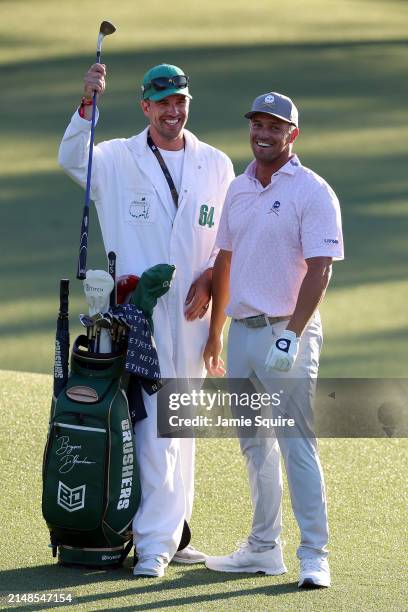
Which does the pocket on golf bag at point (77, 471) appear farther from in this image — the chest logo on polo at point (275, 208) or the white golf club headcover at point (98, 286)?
the chest logo on polo at point (275, 208)

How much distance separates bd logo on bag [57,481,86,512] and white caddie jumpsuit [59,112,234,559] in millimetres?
222

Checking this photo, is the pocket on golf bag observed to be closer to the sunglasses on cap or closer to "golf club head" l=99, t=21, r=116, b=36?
the sunglasses on cap

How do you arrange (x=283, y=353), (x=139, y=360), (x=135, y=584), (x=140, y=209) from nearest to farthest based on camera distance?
(x=283, y=353), (x=135, y=584), (x=139, y=360), (x=140, y=209)

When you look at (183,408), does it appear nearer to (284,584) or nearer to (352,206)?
(284,584)

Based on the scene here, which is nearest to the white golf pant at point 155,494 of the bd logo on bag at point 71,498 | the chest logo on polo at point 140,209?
the bd logo on bag at point 71,498

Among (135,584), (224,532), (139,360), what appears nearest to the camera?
(135,584)

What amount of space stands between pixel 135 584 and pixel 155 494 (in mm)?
316

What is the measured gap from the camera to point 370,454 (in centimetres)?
543

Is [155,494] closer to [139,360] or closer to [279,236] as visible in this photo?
[139,360]

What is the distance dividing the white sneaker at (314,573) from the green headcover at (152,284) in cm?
89

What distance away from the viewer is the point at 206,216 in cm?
427

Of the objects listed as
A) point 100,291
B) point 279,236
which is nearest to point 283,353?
point 279,236

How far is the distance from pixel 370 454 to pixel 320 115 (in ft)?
19.8

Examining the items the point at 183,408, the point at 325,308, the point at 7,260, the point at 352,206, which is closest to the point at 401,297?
the point at 325,308
